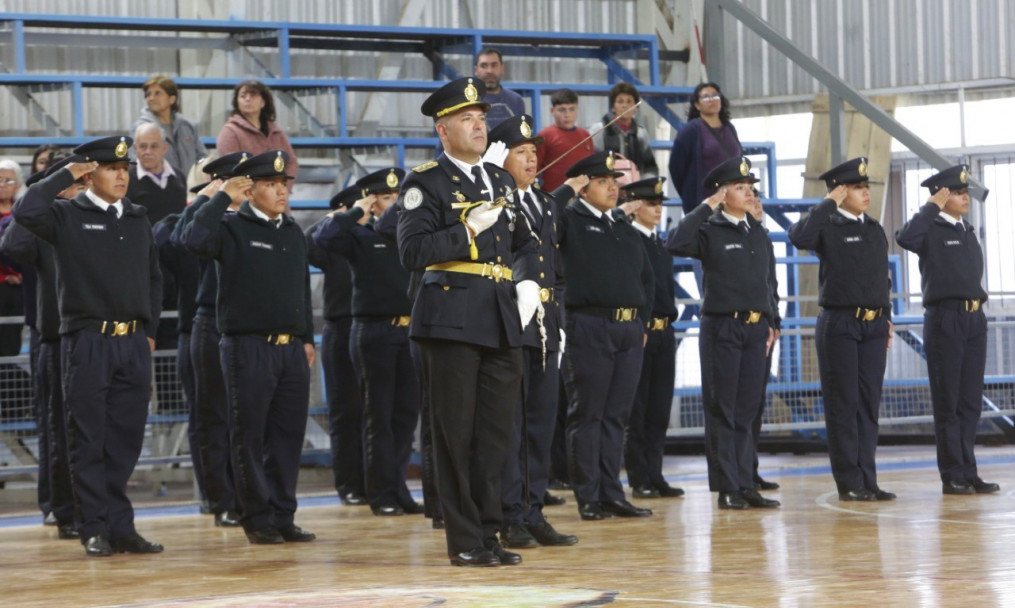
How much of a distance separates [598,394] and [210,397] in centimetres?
180

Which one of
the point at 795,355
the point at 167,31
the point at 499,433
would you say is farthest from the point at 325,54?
the point at 499,433

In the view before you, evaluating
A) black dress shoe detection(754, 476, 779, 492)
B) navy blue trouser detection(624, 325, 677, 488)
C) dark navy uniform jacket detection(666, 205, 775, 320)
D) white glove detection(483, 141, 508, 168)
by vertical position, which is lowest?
black dress shoe detection(754, 476, 779, 492)

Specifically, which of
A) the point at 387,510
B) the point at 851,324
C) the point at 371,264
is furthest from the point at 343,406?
the point at 851,324

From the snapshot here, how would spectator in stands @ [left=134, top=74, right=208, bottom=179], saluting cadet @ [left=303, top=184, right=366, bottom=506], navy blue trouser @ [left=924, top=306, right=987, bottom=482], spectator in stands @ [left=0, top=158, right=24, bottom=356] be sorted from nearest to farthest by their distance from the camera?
navy blue trouser @ [left=924, top=306, right=987, bottom=482] → saluting cadet @ [left=303, top=184, right=366, bottom=506] → spectator in stands @ [left=0, top=158, right=24, bottom=356] → spectator in stands @ [left=134, top=74, right=208, bottom=179]

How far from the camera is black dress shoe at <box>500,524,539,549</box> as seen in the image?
6.19 metres

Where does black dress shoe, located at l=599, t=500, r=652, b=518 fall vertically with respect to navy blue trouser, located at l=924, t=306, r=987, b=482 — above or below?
below

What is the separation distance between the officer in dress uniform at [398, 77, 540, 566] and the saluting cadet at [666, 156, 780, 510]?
2.18 metres

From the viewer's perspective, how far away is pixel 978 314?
850cm

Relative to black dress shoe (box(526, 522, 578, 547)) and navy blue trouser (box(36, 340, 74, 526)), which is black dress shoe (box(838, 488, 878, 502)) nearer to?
black dress shoe (box(526, 522, 578, 547))

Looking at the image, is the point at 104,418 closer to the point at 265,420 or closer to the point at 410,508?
the point at 265,420

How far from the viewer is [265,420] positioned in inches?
268

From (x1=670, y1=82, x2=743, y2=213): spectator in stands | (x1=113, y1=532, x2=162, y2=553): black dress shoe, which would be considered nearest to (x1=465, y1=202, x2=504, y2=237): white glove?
(x1=113, y1=532, x2=162, y2=553): black dress shoe

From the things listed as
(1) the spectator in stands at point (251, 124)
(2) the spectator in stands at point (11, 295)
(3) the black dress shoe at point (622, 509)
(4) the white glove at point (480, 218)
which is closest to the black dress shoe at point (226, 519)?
(3) the black dress shoe at point (622, 509)

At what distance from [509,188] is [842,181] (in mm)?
2897
